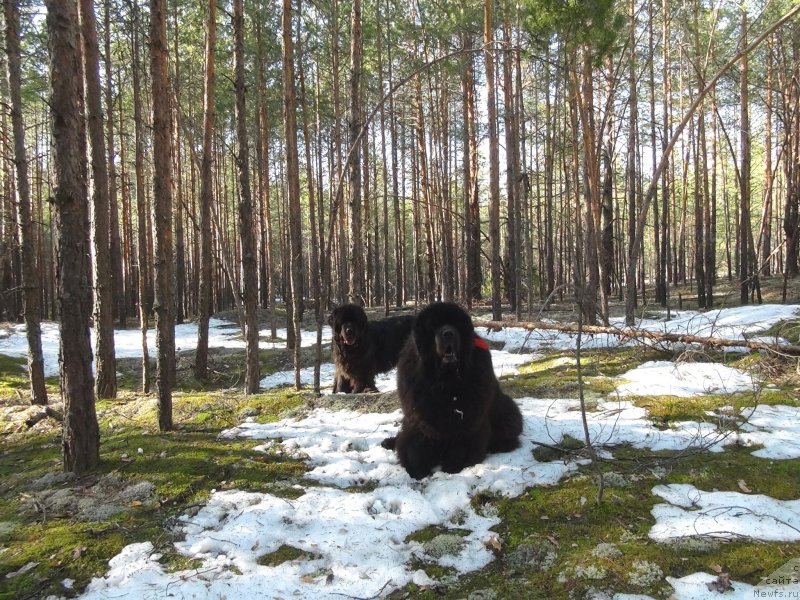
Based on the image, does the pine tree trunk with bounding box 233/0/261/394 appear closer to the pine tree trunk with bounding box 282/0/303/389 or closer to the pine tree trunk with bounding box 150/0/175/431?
the pine tree trunk with bounding box 282/0/303/389

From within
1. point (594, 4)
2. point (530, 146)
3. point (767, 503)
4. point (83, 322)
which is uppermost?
point (530, 146)

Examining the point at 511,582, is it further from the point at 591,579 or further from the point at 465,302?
the point at 465,302

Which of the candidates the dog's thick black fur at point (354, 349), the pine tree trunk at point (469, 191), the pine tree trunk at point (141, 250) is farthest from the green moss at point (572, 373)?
the pine tree trunk at point (469, 191)

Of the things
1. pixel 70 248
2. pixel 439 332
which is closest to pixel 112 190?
pixel 70 248

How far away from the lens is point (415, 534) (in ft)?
10.7

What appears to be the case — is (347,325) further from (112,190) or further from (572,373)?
(112,190)

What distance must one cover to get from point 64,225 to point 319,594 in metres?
3.67

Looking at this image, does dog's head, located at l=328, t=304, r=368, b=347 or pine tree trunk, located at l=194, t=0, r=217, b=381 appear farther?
pine tree trunk, located at l=194, t=0, r=217, b=381

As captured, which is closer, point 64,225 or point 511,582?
point 511,582

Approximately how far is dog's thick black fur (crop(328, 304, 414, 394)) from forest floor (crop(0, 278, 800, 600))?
130 cm

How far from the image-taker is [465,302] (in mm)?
17797

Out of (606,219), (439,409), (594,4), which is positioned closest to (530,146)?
(606,219)

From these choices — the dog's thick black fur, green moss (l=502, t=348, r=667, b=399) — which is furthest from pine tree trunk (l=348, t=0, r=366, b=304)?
green moss (l=502, t=348, r=667, b=399)

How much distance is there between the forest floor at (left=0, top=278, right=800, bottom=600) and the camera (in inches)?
105
